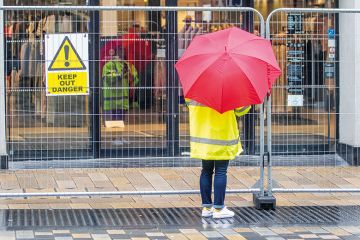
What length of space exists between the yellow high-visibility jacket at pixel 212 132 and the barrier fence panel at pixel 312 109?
1098mm

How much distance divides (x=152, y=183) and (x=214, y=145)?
6.52ft

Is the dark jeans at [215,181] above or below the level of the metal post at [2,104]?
below

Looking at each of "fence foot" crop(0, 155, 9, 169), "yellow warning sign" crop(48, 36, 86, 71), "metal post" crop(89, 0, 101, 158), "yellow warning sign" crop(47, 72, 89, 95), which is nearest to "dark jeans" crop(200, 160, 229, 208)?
"metal post" crop(89, 0, 101, 158)

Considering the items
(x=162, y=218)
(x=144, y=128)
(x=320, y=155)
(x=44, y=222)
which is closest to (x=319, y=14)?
(x=320, y=155)

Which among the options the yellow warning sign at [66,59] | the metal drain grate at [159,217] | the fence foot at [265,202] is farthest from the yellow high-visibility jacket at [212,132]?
the yellow warning sign at [66,59]

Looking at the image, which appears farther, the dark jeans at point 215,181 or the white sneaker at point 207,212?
the white sneaker at point 207,212

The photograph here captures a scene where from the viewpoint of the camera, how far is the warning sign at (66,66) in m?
11.2

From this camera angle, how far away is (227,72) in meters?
10.1

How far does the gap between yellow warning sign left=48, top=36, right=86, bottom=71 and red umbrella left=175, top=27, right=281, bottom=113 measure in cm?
140

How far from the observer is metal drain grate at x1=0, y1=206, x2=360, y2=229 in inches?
400

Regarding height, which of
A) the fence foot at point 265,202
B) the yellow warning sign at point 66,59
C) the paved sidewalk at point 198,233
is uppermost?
the yellow warning sign at point 66,59

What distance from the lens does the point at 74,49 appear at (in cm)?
1127

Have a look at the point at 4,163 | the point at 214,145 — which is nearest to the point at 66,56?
the point at 4,163

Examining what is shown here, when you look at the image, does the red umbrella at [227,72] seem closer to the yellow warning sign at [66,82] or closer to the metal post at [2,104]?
the yellow warning sign at [66,82]
